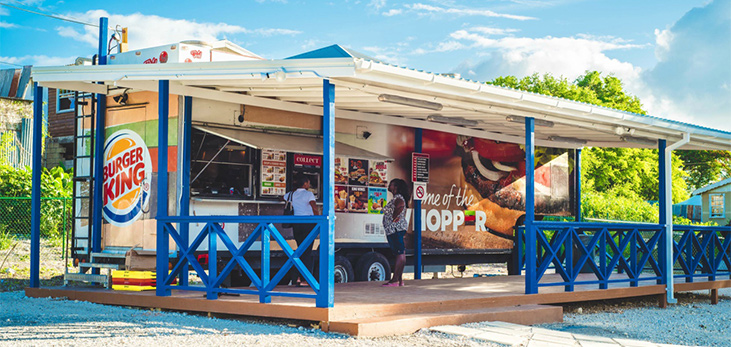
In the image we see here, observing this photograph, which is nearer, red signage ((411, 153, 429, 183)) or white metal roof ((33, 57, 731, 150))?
white metal roof ((33, 57, 731, 150))

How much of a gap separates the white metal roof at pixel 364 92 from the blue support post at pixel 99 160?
0.39 meters

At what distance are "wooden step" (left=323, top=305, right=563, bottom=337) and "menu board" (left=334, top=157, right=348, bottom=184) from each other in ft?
11.2

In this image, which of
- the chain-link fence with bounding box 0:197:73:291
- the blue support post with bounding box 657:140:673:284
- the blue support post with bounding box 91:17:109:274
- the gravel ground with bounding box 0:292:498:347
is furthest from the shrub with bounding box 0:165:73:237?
the blue support post with bounding box 657:140:673:284

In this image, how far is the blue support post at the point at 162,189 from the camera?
29.7ft

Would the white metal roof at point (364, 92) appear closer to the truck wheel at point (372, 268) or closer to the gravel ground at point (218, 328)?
the truck wheel at point (372, 268)

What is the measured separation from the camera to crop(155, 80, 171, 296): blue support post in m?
9.04

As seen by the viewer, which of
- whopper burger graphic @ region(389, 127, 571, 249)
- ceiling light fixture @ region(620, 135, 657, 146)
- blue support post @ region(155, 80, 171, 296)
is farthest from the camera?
whopper burger graphic @ region(389, 127, 571, 249)

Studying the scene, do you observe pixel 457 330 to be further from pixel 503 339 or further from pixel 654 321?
pixel 654 321

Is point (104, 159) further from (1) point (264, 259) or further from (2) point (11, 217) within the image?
(2) point (11, 217)

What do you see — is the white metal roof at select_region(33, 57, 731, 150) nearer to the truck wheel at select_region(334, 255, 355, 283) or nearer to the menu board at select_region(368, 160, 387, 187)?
the menu board at select_region(368, 160, 387, 187)

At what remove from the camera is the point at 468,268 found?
1900cm

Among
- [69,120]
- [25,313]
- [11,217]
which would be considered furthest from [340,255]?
[69,120]

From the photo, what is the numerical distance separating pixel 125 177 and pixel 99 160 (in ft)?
1.83

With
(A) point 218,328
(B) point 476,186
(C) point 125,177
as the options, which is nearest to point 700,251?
(B) point 476,186
